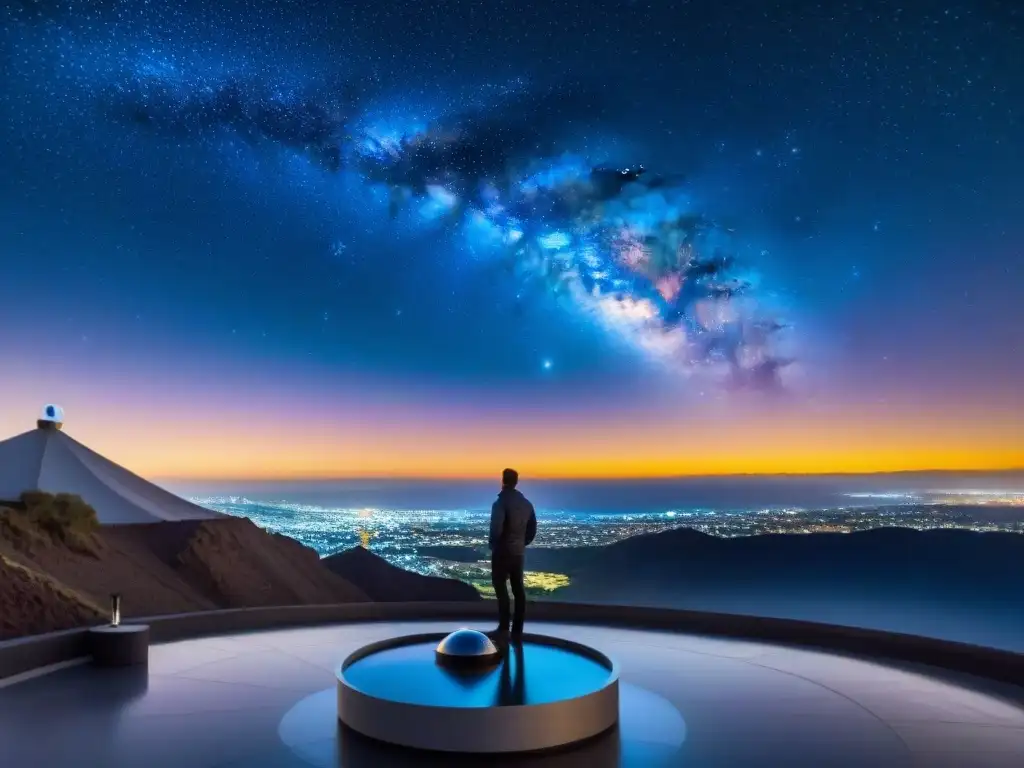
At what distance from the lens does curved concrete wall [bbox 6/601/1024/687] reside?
10086mm

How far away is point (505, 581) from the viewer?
10.2 meters

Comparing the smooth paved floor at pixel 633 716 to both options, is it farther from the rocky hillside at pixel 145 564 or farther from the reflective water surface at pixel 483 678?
the rocky hillside at pixel 145 564

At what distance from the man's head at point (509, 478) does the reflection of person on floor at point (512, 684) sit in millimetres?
2148

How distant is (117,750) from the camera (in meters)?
6.81

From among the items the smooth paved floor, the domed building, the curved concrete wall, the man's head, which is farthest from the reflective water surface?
the domed building

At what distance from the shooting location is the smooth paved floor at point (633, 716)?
21.9 feet

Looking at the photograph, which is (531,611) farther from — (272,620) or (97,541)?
(97,541)

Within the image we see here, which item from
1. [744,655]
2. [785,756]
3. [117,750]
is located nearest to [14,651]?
[117,750]

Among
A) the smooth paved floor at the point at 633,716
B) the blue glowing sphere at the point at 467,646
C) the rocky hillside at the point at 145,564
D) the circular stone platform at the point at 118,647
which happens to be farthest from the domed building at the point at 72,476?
the blue glowing sphere at the point at 467,646

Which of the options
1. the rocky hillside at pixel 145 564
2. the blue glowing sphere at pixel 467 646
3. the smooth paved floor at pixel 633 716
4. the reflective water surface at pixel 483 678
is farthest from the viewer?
the rocky hillside at pixel 145 564

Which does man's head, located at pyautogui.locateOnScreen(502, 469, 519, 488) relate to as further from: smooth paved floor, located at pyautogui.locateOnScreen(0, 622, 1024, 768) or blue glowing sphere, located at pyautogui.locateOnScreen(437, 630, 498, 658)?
smooth paved floor, located at pyautogui.locateOnScreen(0, 622, 1024, 768)

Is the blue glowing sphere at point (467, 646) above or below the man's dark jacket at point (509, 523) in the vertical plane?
below

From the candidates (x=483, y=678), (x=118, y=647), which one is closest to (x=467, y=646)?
(x=483, y=678)

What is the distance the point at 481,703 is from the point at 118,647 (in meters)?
6.43
